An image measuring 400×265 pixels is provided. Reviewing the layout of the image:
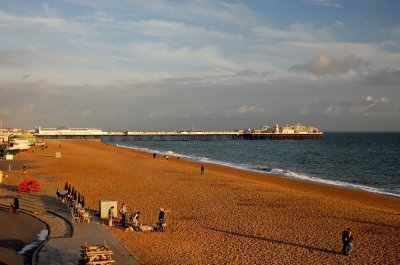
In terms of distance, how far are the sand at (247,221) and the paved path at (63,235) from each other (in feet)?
2.05

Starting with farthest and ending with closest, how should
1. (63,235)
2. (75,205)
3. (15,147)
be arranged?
(15,147) → (75,205) → (63,235)

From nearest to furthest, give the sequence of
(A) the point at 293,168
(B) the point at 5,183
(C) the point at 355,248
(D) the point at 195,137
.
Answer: (C) the point at 355,248 → (B) the point at 5,183 → (A) the point at 293,168 → (D) the point at 195,137

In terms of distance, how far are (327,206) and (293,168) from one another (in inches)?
1038

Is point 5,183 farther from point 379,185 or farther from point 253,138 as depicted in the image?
point 253,138

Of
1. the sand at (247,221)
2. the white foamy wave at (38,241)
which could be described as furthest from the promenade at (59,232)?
the sand at (247,221)

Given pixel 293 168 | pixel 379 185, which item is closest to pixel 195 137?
pixel 293 168

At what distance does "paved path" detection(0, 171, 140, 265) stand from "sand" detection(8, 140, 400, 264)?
0.62 m

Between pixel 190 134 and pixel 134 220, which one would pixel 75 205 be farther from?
pixel 190 134

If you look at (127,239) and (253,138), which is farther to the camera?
(253,138)

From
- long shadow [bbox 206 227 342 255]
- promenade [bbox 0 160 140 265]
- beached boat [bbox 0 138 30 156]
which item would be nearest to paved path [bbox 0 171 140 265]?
promenade [bbox 0 160 140 265]

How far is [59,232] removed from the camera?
14367mm

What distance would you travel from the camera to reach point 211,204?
21.4 metres

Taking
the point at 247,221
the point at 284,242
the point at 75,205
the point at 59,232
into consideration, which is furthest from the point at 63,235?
the point at 247,221

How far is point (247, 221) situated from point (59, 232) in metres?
7.30
